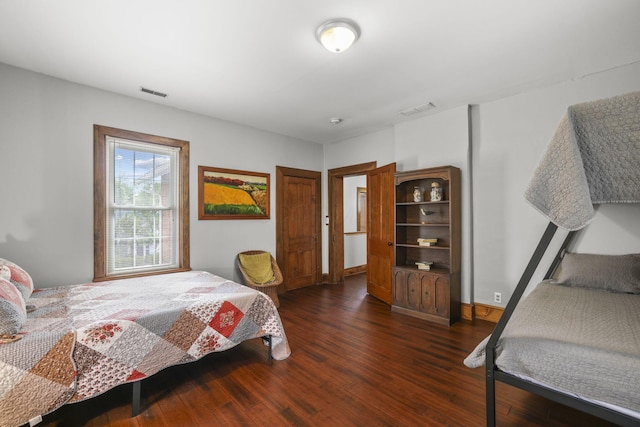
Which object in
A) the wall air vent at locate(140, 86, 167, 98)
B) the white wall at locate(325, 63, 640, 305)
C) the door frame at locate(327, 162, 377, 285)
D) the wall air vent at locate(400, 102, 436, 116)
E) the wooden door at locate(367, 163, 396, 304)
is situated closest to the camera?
the white wall at locate(325, 63, 640, 305)

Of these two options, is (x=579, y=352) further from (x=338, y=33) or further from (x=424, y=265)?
(x=424, y=265)

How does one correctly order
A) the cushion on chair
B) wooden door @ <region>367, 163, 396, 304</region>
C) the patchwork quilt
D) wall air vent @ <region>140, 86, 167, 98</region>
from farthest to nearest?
the cushion on chair
wooden door @ <region>367, 163, 396, 304</region>
wall air vent @ <region>140, 86, 167, 98</region>
the patchwork quilt

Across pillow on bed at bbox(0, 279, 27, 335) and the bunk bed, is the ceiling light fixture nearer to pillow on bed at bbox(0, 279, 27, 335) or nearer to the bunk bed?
the bunk bed

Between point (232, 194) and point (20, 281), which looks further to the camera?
point (232, 194)

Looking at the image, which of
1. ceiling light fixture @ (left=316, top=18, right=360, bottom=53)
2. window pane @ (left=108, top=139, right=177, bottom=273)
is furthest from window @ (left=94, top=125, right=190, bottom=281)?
ceiling light fixture @ (left=316, top=18, right=360, bottom=53)

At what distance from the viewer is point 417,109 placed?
12.3 ft

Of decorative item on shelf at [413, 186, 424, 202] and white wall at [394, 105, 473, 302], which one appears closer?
white wall at [394, 105, 473, 302]

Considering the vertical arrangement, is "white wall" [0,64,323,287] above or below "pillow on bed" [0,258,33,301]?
above

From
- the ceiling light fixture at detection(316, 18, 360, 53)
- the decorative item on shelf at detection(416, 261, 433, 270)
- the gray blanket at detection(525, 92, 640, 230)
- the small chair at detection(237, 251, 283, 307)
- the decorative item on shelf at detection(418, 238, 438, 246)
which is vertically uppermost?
the ceiling light fixture at detection(316, 18, 360, 53)

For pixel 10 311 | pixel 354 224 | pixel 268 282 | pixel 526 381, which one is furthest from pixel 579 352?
pixel 354 224

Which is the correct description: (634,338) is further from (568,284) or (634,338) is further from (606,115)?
(568,284)

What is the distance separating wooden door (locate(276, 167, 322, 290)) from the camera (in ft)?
16.2

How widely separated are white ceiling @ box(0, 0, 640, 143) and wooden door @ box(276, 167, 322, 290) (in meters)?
1.77

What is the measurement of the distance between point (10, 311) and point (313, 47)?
2.71 m
